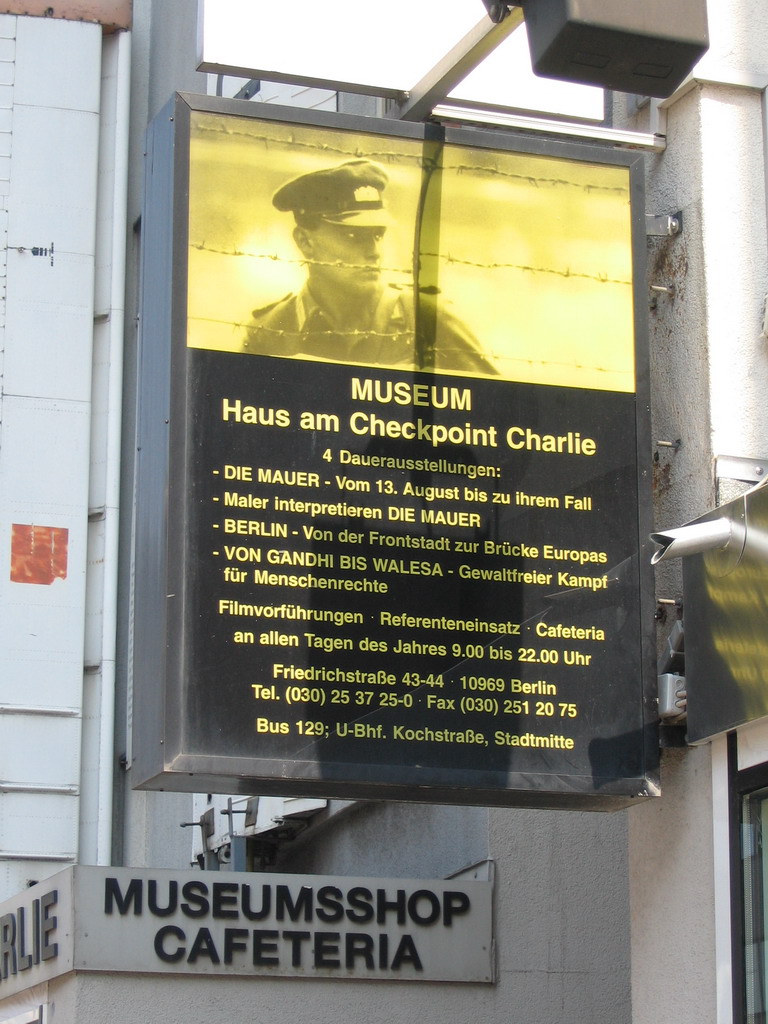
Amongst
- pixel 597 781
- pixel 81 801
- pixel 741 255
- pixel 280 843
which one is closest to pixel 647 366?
pixel 741 255

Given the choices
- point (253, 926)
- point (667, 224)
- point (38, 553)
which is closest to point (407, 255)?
point (667, 224)

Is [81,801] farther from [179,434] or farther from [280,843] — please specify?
[179,434]

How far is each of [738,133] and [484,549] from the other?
2.01m

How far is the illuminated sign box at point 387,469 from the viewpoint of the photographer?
5070 millimetres

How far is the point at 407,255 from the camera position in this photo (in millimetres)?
5621

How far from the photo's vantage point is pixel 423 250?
5.65 metres

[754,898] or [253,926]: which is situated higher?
[754,898]

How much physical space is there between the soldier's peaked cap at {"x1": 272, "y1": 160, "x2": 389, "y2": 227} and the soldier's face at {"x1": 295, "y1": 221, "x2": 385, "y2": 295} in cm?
4

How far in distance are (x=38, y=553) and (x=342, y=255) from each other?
9198 millimetres

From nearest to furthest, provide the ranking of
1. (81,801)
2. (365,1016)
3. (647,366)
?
(647,366), (365,1016), (81,801)

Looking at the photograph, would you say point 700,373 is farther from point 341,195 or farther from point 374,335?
point 341,195

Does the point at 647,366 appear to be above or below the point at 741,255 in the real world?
below

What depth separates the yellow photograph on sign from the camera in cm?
544

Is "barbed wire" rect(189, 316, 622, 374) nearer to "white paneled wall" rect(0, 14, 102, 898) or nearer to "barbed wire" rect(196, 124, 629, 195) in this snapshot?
"barbed wire" rect(196, 124, 629, 195)
